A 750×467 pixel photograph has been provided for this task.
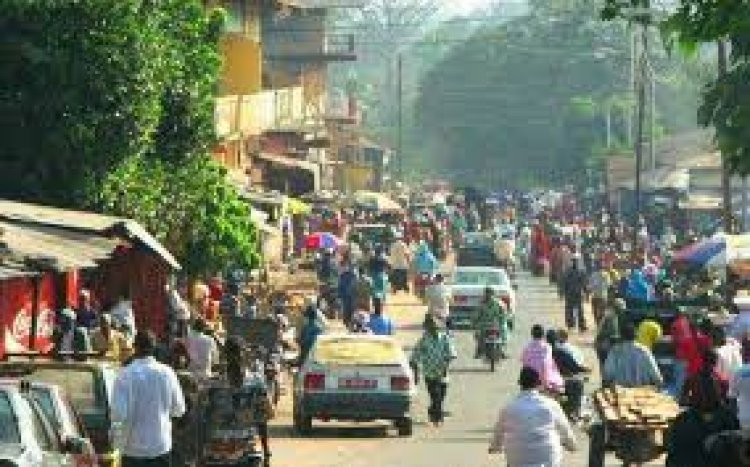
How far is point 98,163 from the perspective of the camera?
32.4 metres

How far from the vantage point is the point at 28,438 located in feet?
56.5

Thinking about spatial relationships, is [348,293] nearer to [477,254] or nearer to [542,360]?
[477,254]

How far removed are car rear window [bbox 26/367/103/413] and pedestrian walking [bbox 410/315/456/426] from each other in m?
13.0

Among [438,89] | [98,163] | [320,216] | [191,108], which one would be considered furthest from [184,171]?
[438,89]

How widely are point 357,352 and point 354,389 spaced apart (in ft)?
2.51

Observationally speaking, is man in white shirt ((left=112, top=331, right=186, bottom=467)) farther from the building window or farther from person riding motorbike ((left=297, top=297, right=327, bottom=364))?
the building window

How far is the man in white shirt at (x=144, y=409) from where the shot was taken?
19.3 meters

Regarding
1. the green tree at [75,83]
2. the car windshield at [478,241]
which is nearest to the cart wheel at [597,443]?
the green tree at [75,83]

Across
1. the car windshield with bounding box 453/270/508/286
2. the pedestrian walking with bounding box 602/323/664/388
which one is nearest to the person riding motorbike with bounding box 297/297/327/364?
the pedestrian walking with bounding box 602/323/664/388

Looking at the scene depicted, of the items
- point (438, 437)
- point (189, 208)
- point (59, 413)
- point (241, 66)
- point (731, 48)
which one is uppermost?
point (241, 66)

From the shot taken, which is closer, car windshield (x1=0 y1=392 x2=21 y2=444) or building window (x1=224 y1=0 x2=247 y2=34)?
car windshield (x1=0 y1=392 x2=21 y2=444)

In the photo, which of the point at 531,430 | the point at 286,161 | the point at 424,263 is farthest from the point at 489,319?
the point at 286,161

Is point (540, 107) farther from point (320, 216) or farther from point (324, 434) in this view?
point (324, 434)

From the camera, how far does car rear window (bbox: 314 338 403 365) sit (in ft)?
104
